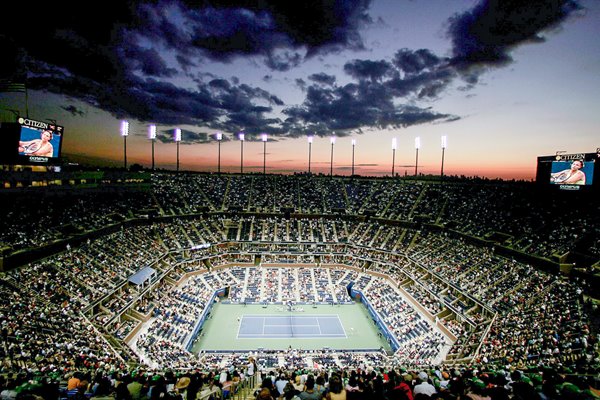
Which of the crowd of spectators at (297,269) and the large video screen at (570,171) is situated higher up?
the large video screen at (570,171)

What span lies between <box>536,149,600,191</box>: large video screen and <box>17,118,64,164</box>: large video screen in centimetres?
5572

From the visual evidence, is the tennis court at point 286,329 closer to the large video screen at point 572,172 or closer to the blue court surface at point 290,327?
the blue court surface at point 290,327

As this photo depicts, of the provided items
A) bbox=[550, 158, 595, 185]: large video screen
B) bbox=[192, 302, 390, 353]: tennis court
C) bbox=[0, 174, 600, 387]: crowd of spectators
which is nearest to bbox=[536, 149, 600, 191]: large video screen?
bbox=[550, 158, 595, 185]: large video screen

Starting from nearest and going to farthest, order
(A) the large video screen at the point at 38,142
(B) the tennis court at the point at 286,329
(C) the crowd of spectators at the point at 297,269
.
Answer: (C) the crowd of spectators at the point at 297,269 → (A) the large video screen at the point at 38,142 → (B) the tennis court at the point at 286,329

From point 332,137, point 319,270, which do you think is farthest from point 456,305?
point 332,137

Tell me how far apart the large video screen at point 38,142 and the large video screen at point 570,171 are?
5572 cm

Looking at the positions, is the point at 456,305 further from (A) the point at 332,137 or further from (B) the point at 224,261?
(A) the point at 332,137

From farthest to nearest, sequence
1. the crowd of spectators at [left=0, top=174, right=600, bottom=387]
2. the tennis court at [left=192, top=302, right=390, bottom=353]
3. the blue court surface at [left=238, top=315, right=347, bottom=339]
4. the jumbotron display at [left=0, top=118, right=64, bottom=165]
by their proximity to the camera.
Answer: the blue court surface at [left=238, top=315, right=347, bottom=339]
the tennis court at [left=192, top=302, right=390, bottom=353]
the jumbotron display at [left=0, top=118, right=64, bottom=165]
the crowd of spectators at [left=0, top=174, right=600, bottom=387]

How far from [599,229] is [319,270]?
110 feet

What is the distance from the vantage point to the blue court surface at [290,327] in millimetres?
34875

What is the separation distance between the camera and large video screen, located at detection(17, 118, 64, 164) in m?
32.2

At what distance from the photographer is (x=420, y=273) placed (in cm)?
4325

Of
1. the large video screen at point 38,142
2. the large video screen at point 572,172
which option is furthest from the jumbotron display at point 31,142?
the large video screen at point 572,172

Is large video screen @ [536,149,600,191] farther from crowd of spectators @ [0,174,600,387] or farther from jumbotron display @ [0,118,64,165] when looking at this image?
jumbotron display @ [0,118,64,165]
